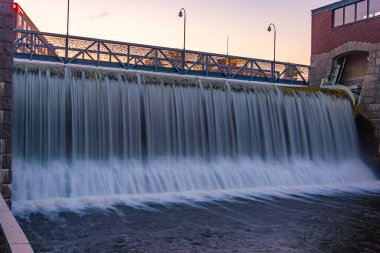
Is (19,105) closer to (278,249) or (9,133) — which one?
(9,133)

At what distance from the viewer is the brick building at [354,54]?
24.8 metres

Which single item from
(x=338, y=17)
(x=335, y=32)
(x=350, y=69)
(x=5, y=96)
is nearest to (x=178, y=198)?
(x=5, y=96)

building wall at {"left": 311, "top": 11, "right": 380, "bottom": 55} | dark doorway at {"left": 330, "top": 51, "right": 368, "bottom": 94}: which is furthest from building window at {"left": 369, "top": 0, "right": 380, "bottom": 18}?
dark doorway at {"left": 330, "top": 51, "right": 368, "bottom": 94}

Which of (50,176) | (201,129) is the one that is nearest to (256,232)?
(50,176)

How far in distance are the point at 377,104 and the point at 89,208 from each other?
57.1 feet

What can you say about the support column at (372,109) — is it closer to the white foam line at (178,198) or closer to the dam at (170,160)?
the dam at (170,160)

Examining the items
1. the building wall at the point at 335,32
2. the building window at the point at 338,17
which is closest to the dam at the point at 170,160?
the building wall at the point at 335,32

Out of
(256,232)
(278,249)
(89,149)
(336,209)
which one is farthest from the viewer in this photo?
(89,149)

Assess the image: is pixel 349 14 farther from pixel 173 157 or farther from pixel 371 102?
pixel 173 157

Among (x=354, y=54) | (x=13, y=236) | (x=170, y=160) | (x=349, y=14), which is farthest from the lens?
(x=354, y=54)

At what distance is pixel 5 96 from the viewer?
11.8 m

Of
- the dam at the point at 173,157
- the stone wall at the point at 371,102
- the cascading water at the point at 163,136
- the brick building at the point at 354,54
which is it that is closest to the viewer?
the dam at the point at 173,157

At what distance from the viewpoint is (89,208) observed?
13164mm

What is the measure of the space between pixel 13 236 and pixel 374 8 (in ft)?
84.2
